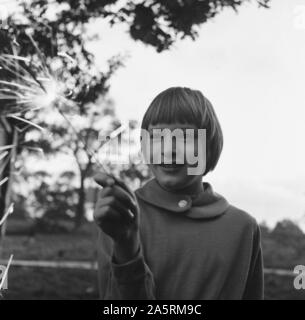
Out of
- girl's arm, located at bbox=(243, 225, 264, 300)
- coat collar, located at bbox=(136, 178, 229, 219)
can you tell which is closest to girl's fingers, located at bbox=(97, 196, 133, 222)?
coat collar, located at bbox=(136, 178, 229, 219)

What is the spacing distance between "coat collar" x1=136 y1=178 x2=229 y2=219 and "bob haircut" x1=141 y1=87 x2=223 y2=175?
0.29 feet

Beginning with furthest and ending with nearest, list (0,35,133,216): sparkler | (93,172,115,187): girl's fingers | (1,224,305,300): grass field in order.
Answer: (1,224,305,300): grass field < (0,35,133,216): sparkler < (93,172,115,187): girl's fingers

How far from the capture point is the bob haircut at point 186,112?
98 centimetres

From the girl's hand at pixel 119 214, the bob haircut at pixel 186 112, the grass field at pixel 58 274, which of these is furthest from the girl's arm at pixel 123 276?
the grass field at pixel 58 274

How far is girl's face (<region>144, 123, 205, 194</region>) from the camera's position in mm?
979

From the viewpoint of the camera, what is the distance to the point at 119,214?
2.51 feet

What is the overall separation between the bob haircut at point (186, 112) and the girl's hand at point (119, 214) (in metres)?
0.25

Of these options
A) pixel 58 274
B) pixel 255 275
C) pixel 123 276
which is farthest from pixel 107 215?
pixel 58 274

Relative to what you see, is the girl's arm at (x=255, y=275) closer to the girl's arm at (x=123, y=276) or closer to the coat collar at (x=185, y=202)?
the coat collar at (x=185, y=202)

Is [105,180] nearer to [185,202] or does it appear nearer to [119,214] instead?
[119,214]

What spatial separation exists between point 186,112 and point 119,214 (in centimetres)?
31

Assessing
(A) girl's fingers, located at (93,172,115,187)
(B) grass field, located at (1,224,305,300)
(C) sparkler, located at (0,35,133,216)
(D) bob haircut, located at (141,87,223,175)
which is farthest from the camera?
(B) grass field, located at (1,224,305,300)

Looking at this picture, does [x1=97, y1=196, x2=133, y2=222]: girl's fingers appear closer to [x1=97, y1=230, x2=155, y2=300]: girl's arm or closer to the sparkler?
[x1=97, y1=230, x2=155, y2=300]: girl's arm
